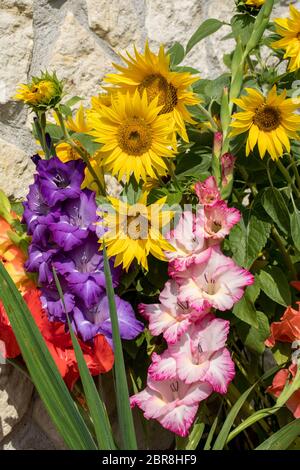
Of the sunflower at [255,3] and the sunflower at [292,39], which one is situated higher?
the sunflower at [255,3]

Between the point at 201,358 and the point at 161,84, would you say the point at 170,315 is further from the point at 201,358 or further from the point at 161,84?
the point at 161,84

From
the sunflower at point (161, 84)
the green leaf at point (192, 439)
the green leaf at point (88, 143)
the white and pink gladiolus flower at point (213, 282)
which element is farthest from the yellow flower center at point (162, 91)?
the green leaf at point (192, 439)

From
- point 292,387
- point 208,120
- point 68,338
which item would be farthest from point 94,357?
point 208,120

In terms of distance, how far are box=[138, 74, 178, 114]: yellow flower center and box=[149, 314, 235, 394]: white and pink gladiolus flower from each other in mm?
300

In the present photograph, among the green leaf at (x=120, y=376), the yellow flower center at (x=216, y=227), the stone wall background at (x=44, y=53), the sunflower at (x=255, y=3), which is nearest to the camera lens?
the green leaf at (x=120, y=376)

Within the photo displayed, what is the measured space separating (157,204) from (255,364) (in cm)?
34

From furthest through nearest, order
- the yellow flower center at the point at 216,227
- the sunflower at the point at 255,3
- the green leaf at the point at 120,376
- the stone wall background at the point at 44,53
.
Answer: the stone wall background at the point at 44,53, the sunflower at the point at 255,3, the yellow flower center at the point at 216,227, the green leaf at the point at 120,376

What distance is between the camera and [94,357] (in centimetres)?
109

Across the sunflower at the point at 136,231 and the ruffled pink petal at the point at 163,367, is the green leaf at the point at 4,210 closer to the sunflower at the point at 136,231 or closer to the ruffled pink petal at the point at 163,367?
the sunflower at the point at 136,231

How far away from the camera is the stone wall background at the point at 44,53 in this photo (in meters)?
1.26

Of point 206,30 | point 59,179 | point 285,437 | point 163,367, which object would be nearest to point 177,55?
point 206,30

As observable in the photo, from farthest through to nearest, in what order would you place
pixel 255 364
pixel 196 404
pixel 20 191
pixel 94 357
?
pixel 20 191 → pixel 255 364 → pixel 94 357 → pixel 196 404

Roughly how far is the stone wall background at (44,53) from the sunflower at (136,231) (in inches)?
12.5

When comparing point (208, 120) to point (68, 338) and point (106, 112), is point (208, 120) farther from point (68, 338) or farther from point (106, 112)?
point (68, 338)
